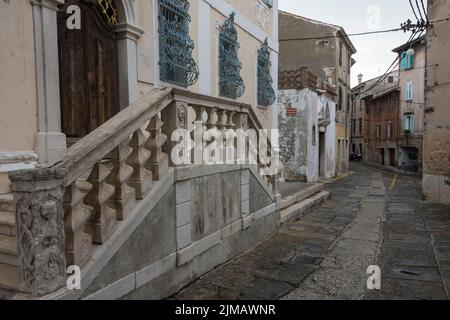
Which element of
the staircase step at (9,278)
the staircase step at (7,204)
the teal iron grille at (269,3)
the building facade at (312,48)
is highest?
the building facade at (312,48)

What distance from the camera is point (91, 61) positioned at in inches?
204

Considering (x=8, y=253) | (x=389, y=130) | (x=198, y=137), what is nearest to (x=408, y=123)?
(x=389, y=130)

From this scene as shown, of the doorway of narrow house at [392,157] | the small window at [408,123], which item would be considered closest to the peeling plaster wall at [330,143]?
the small window at [408,123]

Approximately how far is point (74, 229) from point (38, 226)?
32 centimetres

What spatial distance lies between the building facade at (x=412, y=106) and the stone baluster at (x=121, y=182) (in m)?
28.5

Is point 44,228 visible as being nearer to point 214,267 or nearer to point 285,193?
point 214,267

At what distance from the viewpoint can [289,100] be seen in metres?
15.7

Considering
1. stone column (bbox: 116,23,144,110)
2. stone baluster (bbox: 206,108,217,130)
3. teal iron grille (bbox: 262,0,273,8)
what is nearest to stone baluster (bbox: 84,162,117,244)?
stone baluster (bbox: 206,108,217,130)

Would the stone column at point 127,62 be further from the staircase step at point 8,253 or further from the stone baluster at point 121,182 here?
the staircase step at point 8,253

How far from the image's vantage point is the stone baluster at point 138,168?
10.8ft

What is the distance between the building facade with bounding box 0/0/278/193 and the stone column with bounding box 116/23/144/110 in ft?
0.05

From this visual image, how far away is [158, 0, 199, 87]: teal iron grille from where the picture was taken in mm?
5965
